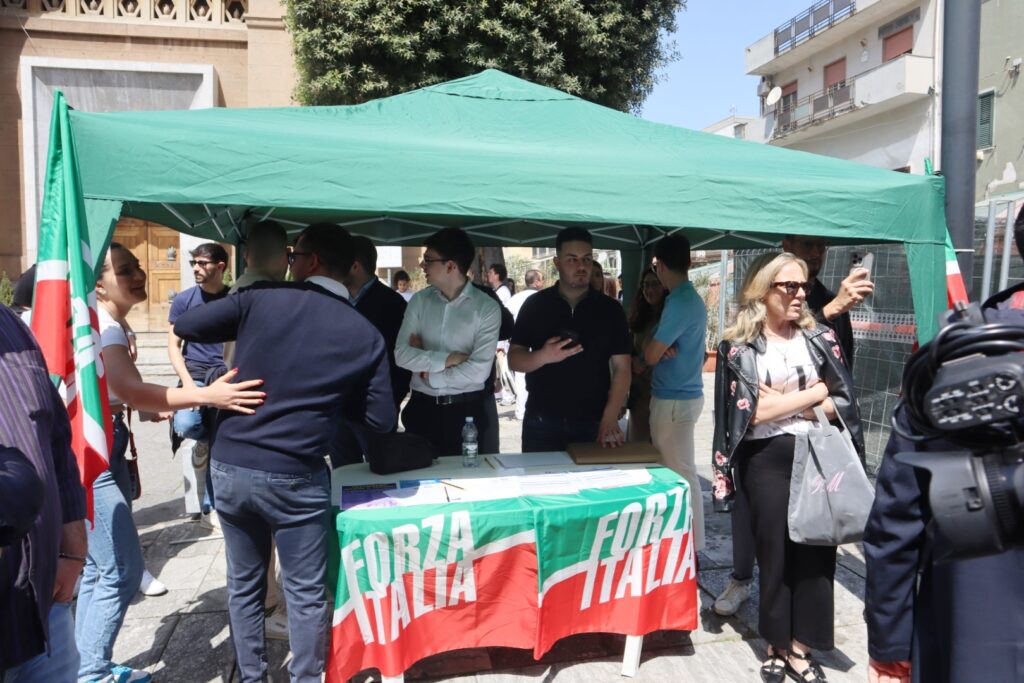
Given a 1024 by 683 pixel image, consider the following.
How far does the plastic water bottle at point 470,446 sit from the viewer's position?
3172 mm

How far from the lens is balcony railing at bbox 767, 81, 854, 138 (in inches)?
→ 901

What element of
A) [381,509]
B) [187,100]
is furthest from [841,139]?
[381,509]

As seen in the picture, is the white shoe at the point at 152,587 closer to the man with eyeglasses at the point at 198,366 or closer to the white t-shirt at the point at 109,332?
the man with eyeglasses at the point at 198,366

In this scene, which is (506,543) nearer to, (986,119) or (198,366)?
(198,366)

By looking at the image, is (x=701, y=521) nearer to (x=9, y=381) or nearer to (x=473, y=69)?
(x=9, y=381)

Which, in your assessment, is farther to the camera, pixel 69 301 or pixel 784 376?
pixel 784 376

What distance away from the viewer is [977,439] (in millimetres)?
1088

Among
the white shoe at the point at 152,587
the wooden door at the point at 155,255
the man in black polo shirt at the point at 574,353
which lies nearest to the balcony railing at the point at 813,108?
the wooden door at the point at 155,255

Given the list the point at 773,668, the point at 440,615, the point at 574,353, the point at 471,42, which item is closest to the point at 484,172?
the point at 574,353

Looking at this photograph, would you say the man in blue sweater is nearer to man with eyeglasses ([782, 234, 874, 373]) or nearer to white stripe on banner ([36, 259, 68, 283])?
white stripe on banner ([36, 259, 68, 283])

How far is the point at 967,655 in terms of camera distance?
1303 millimetres

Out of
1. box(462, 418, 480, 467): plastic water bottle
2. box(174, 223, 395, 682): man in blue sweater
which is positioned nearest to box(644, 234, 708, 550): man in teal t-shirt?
box(462, 418, 480, 467): plastic water bottle

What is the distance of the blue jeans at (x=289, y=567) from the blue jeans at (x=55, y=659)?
2.15 ft

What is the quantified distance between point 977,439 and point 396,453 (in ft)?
7.59
